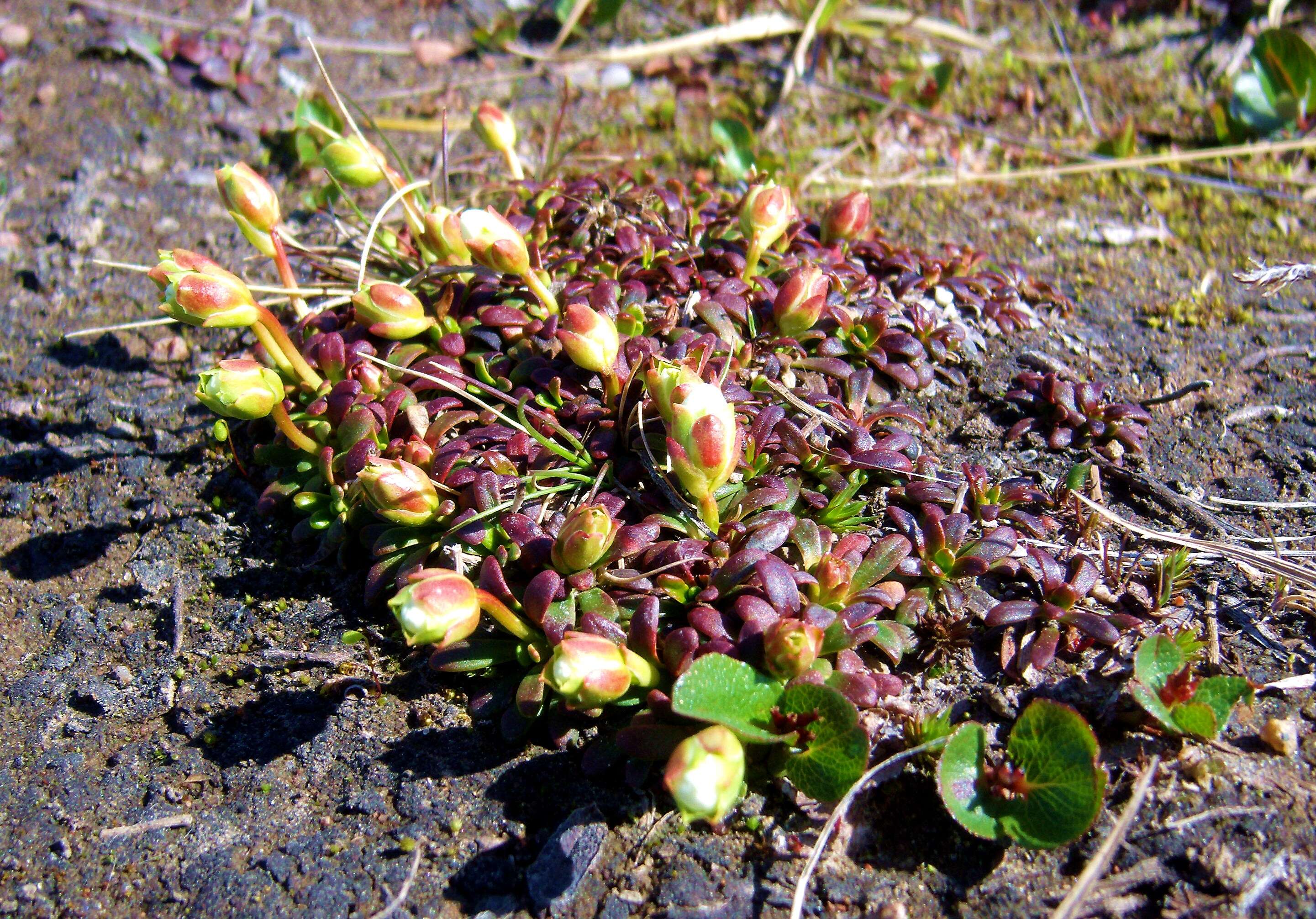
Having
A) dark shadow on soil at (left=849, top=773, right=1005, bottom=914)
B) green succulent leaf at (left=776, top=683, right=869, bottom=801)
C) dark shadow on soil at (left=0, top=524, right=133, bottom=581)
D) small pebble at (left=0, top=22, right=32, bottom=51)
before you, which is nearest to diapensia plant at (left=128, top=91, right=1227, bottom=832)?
green succulent leaf at (left=776, top=683, right=869, bottom=801)

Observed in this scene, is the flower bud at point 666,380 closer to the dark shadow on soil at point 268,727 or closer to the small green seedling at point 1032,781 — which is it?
the small green seedling at point 1032,781

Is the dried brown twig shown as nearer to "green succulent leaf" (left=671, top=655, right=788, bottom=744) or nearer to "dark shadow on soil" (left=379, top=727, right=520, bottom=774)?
"green succulent leaf" (left=671, top=655, right=788, bottom=744)

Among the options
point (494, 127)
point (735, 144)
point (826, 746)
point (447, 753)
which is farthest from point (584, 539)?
point (735, 144)

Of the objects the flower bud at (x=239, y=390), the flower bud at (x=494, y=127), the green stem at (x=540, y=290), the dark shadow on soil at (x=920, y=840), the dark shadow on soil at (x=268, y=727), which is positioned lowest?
the dark shadow on soil at (x=268, y=727)

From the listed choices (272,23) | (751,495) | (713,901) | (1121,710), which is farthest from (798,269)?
(272,23)

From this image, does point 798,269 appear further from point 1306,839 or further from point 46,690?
point 46,690

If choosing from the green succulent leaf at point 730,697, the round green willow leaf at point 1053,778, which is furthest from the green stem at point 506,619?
the round green willow leaf at point 1053,778
